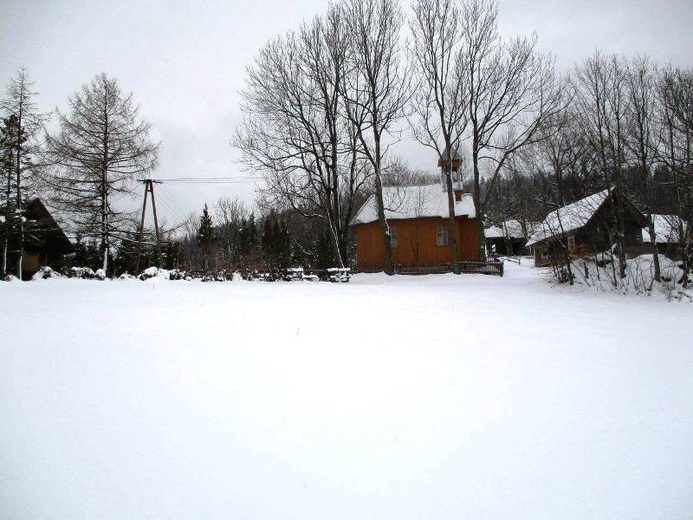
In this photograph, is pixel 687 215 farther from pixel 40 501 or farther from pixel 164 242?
pixel 164 242

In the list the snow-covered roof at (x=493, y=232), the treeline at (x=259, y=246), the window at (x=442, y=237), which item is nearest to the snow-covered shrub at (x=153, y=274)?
the treeline at (x=259, y=246)

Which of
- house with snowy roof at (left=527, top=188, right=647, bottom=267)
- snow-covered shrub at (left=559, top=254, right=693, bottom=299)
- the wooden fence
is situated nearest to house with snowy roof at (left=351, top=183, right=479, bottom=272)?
the wooden fence

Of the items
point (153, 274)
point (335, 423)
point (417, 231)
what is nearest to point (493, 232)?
point (417, 231)

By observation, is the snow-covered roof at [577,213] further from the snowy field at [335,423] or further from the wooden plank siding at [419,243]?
the wooden plank siding at [419,243]

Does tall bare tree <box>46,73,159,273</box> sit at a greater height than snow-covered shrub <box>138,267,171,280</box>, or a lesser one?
greater

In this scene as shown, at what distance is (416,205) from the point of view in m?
27.4

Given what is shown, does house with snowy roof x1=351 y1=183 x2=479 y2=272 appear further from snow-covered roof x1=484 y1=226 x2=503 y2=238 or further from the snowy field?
snow-covered roof x1=484 y1=226 x2=503 y2=238

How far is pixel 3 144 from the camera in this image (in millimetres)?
20297

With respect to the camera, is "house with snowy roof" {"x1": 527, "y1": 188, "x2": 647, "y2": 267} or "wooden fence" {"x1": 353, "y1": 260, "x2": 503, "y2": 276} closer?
"house with snowy roof" {"x1": 527, "y1": 188, "x2": 647, "y2": 267}

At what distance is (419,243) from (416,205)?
8.99 feet

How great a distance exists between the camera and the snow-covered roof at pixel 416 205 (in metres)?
26.7

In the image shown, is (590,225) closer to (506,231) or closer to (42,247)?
(42,247)

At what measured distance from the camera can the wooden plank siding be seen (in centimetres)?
2705

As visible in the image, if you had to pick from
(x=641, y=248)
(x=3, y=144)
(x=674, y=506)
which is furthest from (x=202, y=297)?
(x=641, y=248)
